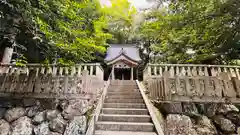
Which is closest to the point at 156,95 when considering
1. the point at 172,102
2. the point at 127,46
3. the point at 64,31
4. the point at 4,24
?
the point at 172,102

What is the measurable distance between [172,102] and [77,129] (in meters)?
2.82

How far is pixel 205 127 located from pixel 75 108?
12.7 feet

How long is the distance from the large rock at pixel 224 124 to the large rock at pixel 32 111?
569 cm

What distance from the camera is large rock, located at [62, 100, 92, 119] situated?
402 cm

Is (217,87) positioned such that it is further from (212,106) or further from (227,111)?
(227,111)

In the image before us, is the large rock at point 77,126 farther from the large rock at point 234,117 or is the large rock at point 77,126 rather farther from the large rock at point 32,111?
the large rock at point 234,117

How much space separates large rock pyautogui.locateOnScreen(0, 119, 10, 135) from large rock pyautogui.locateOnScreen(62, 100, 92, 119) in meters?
1.88

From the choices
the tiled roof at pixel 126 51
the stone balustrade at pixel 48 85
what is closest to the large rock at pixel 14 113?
the stone balustrade at pixel 48 85

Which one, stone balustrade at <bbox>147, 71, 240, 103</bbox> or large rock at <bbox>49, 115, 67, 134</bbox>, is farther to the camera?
large rock at <bbox>49, 115, 67, 134</bbox>

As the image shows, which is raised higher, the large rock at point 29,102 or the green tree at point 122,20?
the green tree at point 122,20

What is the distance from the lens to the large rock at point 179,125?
3.28m

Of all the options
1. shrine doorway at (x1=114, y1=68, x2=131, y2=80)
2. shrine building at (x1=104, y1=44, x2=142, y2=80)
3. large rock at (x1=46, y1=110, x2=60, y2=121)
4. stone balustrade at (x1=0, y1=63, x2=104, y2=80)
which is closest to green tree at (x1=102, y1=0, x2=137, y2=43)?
shrine building at (x1=104, y1=44, x2=142, y2=80)

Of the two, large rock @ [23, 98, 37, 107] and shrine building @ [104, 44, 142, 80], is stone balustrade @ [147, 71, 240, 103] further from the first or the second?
shrine building @ [104, 44, 142, 80]

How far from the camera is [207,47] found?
6062mm
